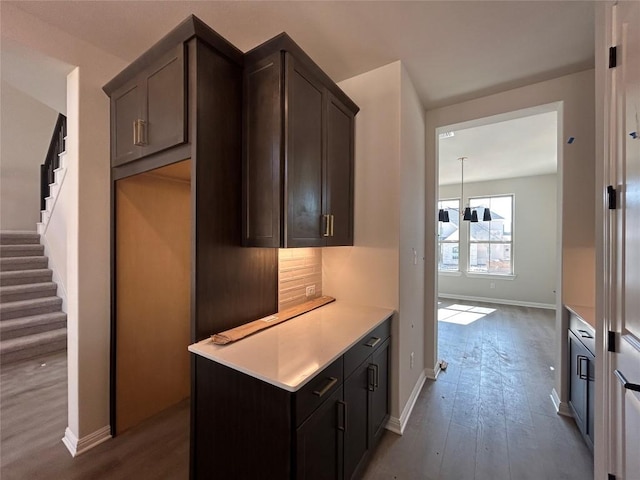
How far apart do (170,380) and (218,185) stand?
1896 mm

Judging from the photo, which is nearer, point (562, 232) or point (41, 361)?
point (562, 232)

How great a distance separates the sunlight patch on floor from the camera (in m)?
4.91

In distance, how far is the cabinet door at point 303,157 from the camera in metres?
1.52

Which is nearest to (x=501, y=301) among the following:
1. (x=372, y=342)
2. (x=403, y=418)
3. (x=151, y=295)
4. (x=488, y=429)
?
(x=488, y=429)

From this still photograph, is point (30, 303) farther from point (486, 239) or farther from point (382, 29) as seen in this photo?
point (486, 239)

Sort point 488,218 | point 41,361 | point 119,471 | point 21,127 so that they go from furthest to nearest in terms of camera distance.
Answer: point 488,218
point 21,127
point 41,361
point 119,471

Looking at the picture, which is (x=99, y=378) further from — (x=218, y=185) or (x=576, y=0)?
(x=576, y=0)

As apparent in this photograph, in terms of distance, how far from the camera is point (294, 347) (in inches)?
55.0

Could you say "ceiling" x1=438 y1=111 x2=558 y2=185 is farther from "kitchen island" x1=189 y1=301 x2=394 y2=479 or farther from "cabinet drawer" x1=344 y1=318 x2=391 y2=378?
"kitchen island" x1=189 y1=301 x2=394 y2=479

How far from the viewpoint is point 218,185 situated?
4.96 ft

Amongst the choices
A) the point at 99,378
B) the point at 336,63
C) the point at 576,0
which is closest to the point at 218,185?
the point at 336,63

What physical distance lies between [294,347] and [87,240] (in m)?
1.63

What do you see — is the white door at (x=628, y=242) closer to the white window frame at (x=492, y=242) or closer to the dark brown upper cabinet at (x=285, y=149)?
the dark brown upper cabinet at (x=285, y=149)

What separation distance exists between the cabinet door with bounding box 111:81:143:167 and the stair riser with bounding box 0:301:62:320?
10.6ft
